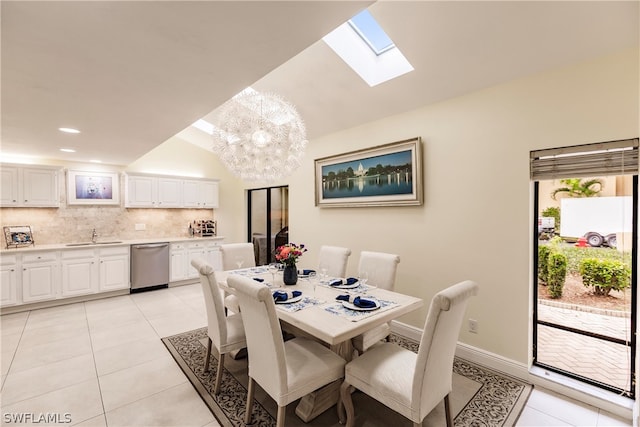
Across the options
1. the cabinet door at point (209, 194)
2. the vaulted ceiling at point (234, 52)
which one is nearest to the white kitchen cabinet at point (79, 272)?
the vaulted ceiling at point (234, 52)

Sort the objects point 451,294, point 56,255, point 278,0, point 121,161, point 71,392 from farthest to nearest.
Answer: point 121,161 < point 56,255 < point 71,392 < point 451,294 < point 278,0

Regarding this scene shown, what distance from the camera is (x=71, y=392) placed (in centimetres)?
241

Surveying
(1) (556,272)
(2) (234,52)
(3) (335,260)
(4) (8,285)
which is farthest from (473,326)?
(4) (8,285)


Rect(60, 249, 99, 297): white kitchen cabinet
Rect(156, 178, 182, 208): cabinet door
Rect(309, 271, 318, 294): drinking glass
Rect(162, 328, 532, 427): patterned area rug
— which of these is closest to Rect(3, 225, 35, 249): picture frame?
Rect(60, 249, 99, 297): white kitchen cabinet

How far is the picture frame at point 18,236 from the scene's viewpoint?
447 cm

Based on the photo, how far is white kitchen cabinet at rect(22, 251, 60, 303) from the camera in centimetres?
430

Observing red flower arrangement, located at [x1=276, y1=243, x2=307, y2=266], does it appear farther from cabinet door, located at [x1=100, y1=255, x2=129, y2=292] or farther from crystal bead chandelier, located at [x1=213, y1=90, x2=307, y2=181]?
cabinet door, located at [x1=100, y1=255, x2=129, y2=292]

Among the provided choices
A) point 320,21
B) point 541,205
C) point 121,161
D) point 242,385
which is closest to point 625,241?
point 541,205

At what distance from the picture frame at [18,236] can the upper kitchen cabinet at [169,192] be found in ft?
4.63

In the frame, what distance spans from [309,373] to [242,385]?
97cm

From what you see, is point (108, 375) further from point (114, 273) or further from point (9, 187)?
point (9, 187)

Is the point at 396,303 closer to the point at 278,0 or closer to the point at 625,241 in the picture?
the point at 625,241

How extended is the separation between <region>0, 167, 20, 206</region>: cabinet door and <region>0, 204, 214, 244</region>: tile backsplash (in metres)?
0.31

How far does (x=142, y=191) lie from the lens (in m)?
5.64
